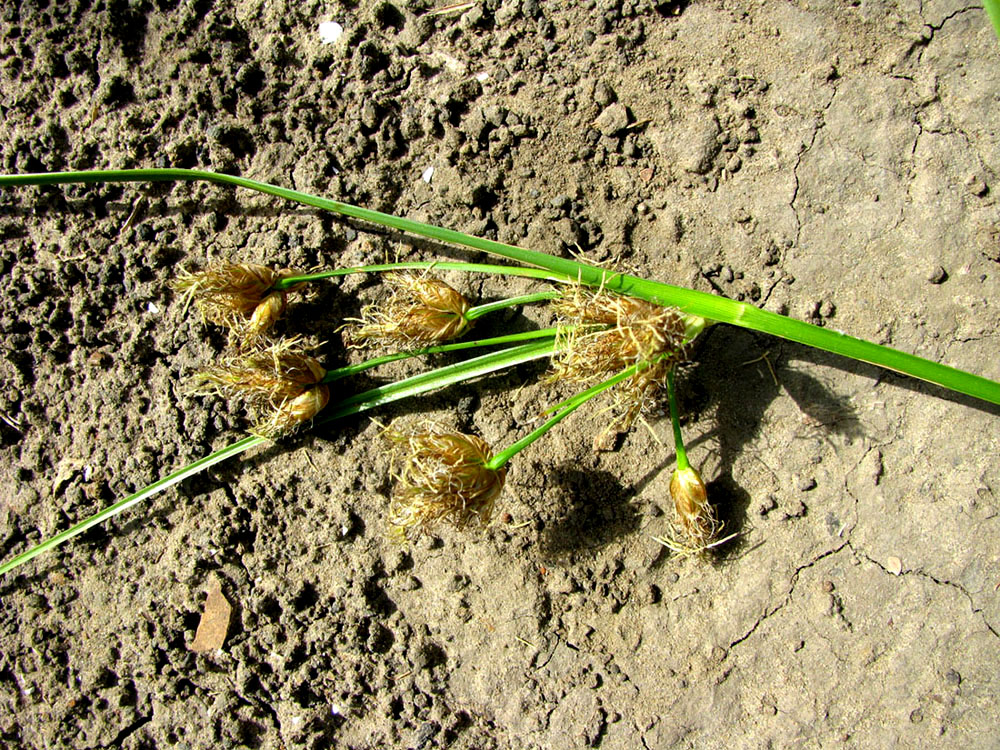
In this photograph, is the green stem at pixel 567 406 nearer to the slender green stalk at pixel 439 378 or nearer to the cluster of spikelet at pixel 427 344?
the cluster of spikelet at pixel 427 344

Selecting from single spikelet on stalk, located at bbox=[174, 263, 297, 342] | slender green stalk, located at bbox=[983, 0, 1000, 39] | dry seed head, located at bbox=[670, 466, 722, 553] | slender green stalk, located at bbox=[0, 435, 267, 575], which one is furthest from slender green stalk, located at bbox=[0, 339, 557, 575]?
slender green stalk, located at bbox=[983, 0, 1000, 39]

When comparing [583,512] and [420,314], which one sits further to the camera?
[583,512]

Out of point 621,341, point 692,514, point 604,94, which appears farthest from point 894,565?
point 604,94

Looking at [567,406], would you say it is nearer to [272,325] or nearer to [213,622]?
[272,325]

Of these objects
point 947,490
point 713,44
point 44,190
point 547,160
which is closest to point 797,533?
→ point 947,490

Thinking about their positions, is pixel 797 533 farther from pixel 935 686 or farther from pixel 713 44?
pixel 713 44

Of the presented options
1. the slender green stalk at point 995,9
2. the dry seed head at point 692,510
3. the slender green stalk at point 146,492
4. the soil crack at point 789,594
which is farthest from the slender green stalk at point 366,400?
the slender green stalk at point 995,9
